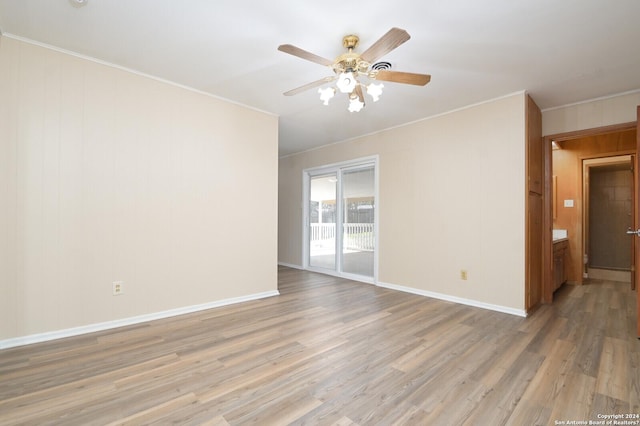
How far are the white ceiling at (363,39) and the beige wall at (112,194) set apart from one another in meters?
0.29

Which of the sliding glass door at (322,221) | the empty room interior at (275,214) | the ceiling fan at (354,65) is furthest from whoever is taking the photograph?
the sliding glass door at (322,221)

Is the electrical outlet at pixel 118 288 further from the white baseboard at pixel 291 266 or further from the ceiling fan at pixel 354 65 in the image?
the white baseboard at pixel 291 266

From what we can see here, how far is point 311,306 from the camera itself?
11.3 feet

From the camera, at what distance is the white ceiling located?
1.92m

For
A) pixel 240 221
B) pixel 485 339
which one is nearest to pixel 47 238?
pixel 240 221

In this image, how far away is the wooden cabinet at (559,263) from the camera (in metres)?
3.86

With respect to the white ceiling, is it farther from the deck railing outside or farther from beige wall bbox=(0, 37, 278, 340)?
the deck railing outside

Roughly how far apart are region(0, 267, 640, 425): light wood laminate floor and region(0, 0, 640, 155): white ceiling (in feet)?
7.97

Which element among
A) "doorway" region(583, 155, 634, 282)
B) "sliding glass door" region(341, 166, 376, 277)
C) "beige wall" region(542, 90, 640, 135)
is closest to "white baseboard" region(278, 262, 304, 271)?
"sliding glass door" region(341, 166, 376, 277)

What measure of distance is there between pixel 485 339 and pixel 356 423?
163cm

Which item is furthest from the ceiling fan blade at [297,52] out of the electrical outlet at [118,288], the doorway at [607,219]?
the doorway at [607,219]

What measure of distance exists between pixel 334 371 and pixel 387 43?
2192 millimetres

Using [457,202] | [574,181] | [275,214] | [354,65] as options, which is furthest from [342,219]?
[574,181]

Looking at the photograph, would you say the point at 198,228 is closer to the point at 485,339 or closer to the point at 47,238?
the point at 47,238
